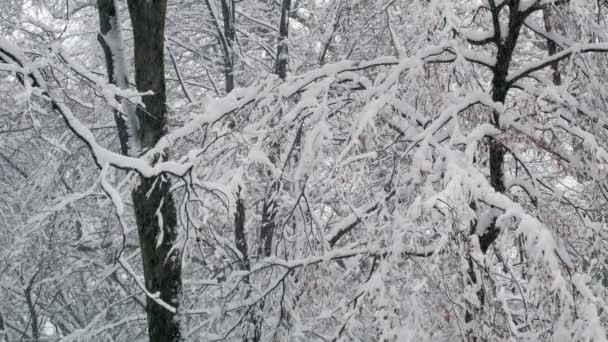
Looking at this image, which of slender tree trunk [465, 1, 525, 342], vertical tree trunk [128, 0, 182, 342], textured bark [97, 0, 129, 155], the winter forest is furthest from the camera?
textured bark [97, 0, 129, 155]

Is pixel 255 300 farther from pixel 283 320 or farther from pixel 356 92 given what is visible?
pixel 356 92

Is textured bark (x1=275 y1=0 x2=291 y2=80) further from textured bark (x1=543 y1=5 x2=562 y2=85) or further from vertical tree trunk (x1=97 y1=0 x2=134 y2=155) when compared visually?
textured bark (x1=543 y1=5 x2=562 y2=85)

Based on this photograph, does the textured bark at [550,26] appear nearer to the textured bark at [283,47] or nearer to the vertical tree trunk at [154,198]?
the textured bark at [283,47]

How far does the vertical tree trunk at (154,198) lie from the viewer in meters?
3.84

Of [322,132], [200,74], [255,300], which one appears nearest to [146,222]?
[255,300]

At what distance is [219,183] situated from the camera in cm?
291

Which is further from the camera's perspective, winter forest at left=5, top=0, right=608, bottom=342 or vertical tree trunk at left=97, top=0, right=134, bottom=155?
vertical tree trunk at left=97, top=0, right=134, bottom=155

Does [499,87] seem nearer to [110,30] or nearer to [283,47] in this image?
[283,47]

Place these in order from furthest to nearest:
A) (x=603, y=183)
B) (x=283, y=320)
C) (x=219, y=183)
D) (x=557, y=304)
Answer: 1. (x=283, y=320)
2. (x=603, y=183)
3. (x=219, y=183)
4. (x=557, y=304)

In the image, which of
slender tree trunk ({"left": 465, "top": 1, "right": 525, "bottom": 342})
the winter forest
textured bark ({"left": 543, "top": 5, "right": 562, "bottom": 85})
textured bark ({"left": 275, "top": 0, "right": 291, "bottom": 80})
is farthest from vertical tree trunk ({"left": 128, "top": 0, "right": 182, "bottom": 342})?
textured bark ({"left": 543, "top": 5, "right": 562, "bottom": 85})

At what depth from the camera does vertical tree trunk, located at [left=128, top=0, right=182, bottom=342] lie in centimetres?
384

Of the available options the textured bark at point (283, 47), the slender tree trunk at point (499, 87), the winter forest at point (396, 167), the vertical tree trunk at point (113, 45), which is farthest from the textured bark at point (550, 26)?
the vertical tree trunk at point (113, 45)

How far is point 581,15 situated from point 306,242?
7.04 feet

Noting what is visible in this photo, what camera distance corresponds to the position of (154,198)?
384 centimetres
